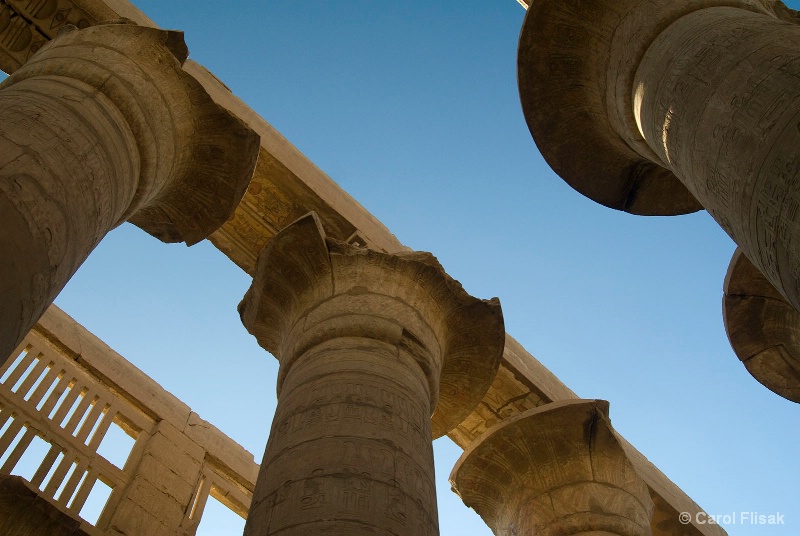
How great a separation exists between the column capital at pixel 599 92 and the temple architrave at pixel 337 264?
0.02 metres

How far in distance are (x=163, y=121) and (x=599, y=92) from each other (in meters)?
3.24

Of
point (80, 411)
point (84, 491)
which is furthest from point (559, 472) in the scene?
point (80, 411)

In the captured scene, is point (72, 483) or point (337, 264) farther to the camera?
point (72, 483)

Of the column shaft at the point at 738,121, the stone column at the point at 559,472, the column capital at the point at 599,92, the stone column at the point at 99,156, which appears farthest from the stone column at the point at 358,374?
the column shaft at the point at 738,121

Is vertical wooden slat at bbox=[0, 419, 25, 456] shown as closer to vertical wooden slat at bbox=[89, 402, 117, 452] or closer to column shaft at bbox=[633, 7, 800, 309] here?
vertical wooden slat at bbox=[89, 402, 117, 452]

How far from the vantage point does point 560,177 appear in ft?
20.6

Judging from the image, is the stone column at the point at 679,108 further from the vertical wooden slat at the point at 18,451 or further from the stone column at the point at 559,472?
the vertical wooden slat at the point at 18,451

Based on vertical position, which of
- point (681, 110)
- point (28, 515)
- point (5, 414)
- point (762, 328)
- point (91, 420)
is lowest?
point (681, 110)

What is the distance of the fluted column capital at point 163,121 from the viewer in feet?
15.5

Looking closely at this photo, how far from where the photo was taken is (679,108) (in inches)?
147

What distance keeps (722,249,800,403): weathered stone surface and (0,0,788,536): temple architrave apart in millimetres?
43

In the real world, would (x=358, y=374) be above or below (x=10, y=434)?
below

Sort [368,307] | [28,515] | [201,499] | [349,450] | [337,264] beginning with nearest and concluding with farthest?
1. [349,450]
2. [368,307]
3. [337,264]
4. [28,515]
5. [201,499]

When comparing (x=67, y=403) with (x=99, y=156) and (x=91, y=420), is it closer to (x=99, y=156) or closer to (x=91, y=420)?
(x=91, y=420)
